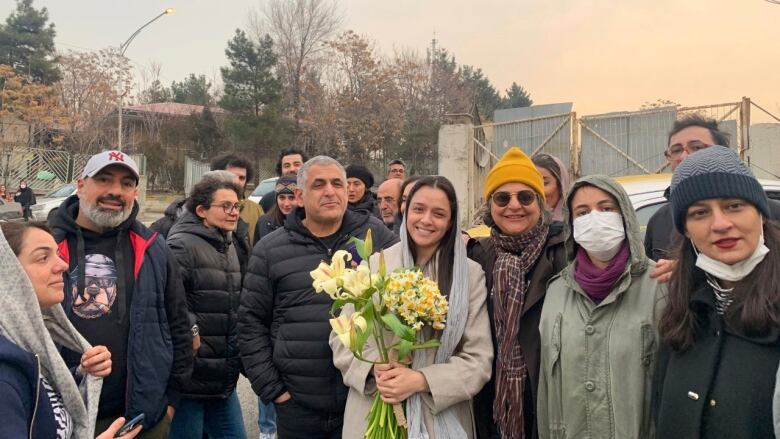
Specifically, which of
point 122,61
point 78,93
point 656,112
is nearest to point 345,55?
point 122,61

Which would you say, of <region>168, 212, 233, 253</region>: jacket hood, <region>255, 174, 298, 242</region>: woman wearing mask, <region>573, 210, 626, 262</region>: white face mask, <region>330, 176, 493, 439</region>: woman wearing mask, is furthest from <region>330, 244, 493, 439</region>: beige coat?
<region>255, 174, 298, 242</region>: woman wearing mask

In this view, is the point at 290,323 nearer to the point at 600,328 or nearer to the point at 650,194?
the point at 600,328

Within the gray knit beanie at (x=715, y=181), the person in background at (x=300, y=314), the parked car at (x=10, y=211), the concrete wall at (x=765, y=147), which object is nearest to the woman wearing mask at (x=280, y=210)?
the person in background at (x=300, y=314)

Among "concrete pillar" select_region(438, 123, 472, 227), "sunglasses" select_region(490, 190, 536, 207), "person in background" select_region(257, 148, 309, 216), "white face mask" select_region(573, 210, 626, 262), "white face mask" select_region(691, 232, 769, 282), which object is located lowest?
"white face mask" select_region(691, 232, 769, 282)

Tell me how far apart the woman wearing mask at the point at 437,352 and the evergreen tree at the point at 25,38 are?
46434mm

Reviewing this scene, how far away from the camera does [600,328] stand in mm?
2326

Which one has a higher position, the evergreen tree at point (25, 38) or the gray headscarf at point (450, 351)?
the evergreen tree at point (25, 38)

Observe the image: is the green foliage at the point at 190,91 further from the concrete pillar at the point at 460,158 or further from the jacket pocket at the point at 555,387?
the jacket pocket at the point at 555,387

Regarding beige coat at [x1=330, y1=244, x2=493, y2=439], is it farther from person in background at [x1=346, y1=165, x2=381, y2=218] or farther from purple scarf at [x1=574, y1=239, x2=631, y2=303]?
person in background at [x1=346, y1=165, x2=381, y2=218]

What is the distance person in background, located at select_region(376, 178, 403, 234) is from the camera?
611 centimetres

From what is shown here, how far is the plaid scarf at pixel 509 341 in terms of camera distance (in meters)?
2.57

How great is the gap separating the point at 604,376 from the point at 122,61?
124 feet

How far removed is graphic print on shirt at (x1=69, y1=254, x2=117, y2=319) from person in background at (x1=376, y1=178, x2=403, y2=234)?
3443 mm

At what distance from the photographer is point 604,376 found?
2283mm
